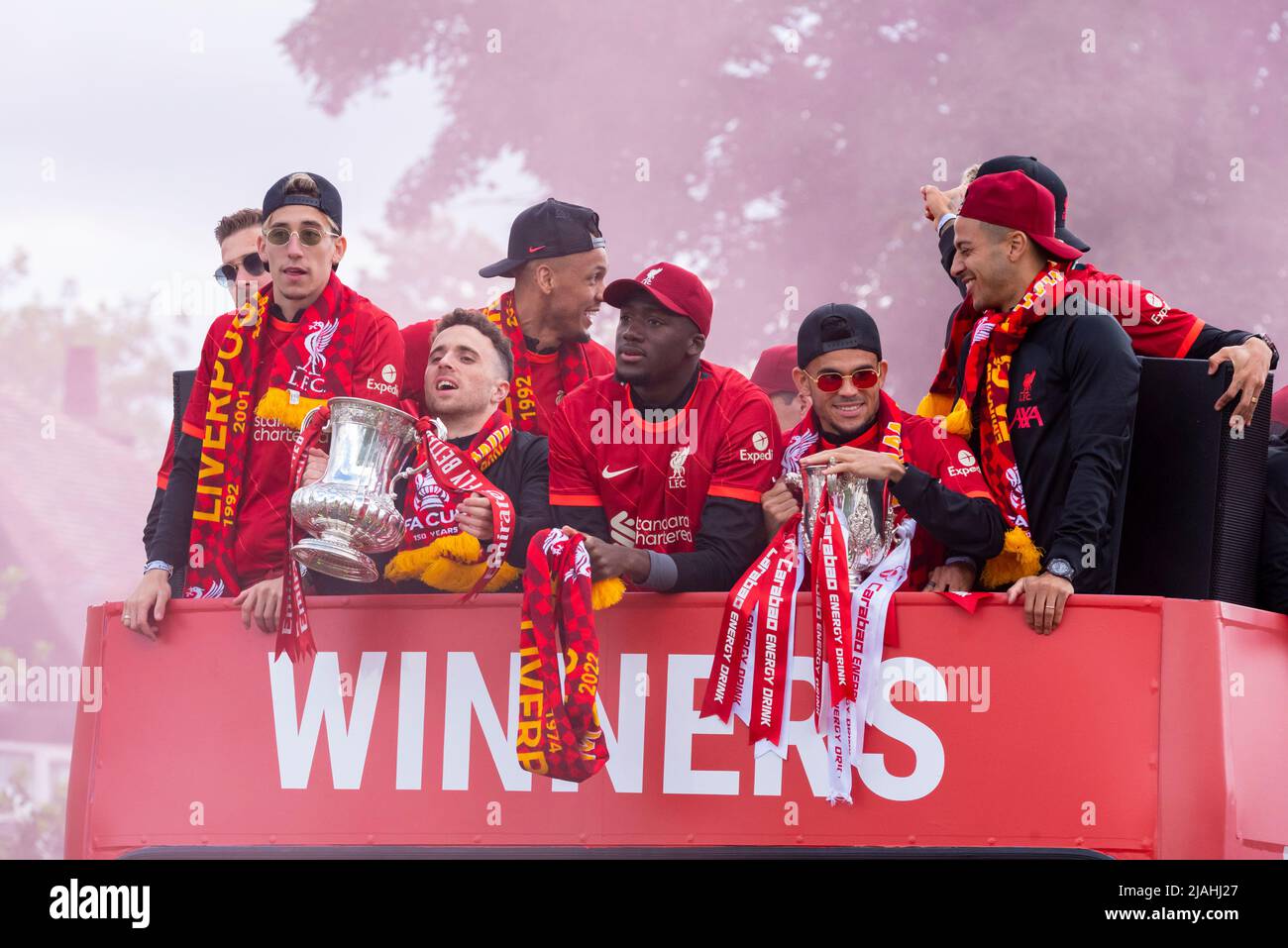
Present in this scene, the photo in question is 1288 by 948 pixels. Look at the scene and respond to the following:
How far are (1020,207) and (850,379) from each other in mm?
821

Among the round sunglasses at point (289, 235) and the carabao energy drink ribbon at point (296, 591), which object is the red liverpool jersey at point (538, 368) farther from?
the carabao energy drink ribbon at point (296, 591)

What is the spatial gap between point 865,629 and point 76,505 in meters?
23.0

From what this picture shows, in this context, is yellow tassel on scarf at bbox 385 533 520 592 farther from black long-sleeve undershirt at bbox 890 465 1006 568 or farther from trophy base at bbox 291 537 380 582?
black long-sleeve undershirt at bbox 890 465 1006 568

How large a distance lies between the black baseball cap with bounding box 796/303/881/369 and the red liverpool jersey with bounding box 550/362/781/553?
0.89 ft

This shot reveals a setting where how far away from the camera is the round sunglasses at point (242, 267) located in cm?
659

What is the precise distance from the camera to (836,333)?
5.11m

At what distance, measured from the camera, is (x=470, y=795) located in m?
5.00

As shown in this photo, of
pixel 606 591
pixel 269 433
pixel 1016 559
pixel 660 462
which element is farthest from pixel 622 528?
pixel 269 433

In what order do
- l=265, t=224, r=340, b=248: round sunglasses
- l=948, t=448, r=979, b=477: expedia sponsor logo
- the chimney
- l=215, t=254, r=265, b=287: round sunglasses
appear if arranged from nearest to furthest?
l=948, t=448, r=979, b=477: expedia sponsor logo < l=265, t=224, r=340, b=248: round sunglasses < l=215, t=254, r=265, b=287: round sunglasses < the chimney

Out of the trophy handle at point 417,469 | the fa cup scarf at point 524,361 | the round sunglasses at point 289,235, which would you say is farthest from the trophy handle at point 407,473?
the fa cup scarf at point 524,361

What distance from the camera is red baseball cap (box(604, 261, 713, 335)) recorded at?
5.31 meters

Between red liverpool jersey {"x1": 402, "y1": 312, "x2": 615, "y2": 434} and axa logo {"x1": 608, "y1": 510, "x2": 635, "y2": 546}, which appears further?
red liverpool jersey {"x1": 402, "y1": 312, "x2": 615, "y2": 434}

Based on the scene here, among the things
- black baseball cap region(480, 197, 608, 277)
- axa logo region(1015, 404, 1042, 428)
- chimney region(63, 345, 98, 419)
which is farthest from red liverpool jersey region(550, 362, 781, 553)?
chimney region(63, 345, 98, 419)
